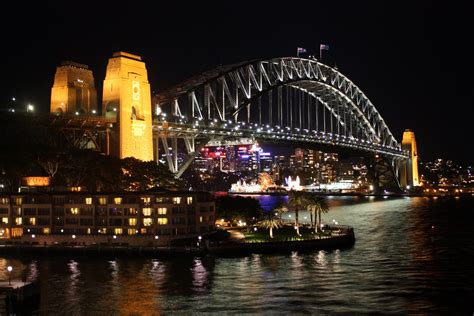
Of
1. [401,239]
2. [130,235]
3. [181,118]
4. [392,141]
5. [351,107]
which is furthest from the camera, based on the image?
[392,141]

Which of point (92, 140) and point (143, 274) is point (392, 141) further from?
point (143, 274)

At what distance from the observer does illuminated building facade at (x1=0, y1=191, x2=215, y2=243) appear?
50438 mm

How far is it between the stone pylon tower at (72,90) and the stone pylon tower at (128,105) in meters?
2.87

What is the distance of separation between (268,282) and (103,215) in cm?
1804

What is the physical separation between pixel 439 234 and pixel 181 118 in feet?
99.7

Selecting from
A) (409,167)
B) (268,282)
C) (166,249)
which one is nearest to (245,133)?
(166,249)

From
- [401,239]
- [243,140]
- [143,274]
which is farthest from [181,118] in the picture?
[143,274]

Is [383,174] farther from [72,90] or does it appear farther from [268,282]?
[268,282]

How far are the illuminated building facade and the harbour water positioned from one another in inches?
163

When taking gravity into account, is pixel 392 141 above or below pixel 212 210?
above

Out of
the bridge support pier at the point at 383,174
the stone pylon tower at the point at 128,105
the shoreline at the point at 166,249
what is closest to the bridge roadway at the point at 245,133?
the stone pylon tower at the point at 128,105

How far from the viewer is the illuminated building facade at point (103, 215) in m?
50.4

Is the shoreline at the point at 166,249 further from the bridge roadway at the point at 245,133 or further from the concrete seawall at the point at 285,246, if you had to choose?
the bridge roadway at the point at 245,133

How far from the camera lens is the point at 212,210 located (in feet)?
174
